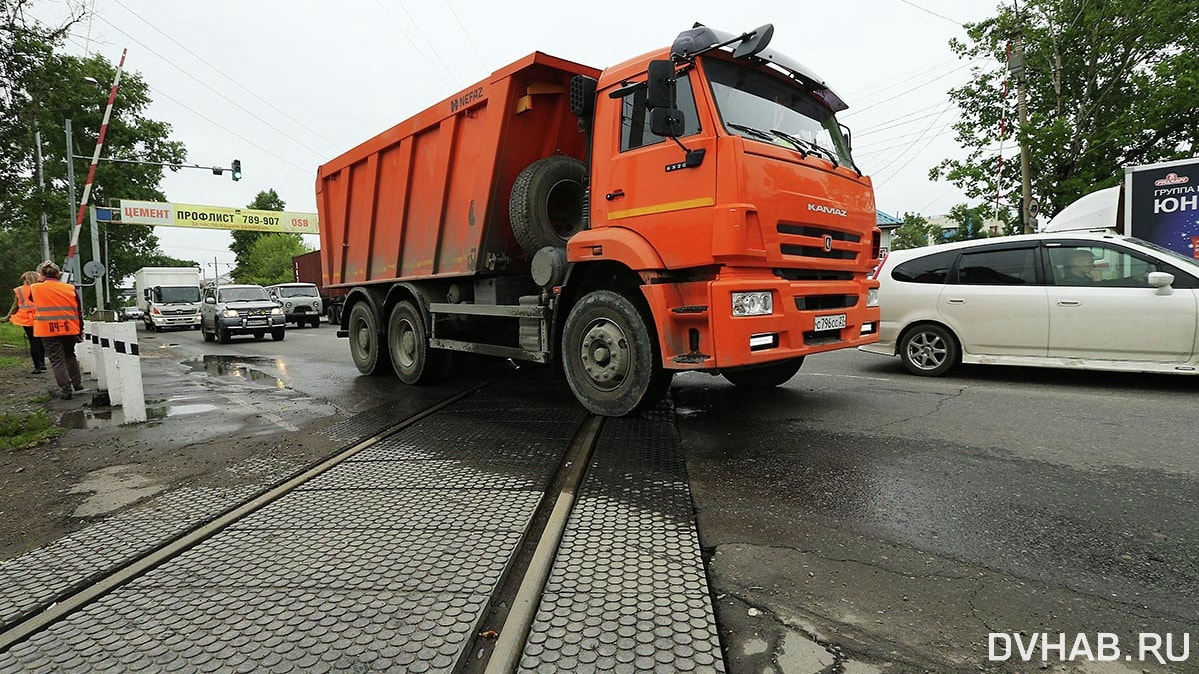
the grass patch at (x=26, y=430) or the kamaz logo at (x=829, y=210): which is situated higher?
the kamaz logo at (x=829, y=210)

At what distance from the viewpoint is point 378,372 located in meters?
8.35

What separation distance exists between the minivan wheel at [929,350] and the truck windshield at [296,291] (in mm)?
22573

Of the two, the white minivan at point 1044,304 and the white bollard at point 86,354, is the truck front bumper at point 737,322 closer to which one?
the white minivan at point 1044,304

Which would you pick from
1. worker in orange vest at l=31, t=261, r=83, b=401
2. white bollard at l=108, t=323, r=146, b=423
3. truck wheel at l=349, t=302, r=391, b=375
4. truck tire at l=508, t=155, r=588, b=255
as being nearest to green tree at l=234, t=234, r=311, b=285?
worker in orange vest at l=31, t=261, r=83, b=401

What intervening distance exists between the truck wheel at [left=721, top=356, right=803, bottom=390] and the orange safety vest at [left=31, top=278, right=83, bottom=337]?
8029 mm

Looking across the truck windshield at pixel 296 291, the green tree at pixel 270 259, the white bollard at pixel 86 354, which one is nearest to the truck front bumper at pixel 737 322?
the white bollard at pixel 86 354

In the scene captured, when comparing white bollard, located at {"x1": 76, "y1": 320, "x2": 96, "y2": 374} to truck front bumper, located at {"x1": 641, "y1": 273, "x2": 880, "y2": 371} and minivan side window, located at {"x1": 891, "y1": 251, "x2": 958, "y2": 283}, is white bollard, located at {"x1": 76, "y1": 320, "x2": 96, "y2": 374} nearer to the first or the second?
truck front bumper, located at {"x1": 641, "y1": 273, "x2": 880, "y2": 371}

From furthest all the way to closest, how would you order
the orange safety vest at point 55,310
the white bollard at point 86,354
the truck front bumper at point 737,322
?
the white bollard at point 86,354 → the orange safety vest at point 55,310 → the truck front bumper at point 737,322

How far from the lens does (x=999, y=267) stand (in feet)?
22.3

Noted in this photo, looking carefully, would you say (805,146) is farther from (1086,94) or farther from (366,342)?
(1086,94)

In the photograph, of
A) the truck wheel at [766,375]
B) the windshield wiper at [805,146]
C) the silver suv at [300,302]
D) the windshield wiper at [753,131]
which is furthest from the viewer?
the silver suv at [300,302]

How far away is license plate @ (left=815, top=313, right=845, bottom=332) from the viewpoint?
185 inches

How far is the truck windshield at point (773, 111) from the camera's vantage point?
4480mm

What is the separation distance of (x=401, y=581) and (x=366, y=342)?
6.60 metres
